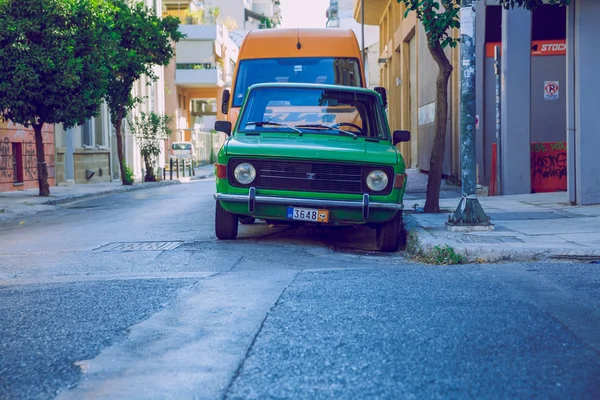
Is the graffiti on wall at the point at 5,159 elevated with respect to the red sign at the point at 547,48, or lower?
lower

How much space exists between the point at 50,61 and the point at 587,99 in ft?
44.5

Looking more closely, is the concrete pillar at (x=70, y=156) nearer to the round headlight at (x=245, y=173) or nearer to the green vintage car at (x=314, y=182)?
the green vintage car at (x=314, y=182)

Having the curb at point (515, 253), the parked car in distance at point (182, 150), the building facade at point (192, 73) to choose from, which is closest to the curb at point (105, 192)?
the parked car in distance at point (182, 150)

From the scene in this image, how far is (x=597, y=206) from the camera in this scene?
12969 mm

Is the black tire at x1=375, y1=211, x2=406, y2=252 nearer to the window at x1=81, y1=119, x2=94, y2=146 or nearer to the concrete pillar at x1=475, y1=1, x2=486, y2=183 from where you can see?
the concrete pillar at x1=475, y1=1, x2=486, y2=183

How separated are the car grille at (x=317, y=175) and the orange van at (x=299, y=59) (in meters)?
4.64

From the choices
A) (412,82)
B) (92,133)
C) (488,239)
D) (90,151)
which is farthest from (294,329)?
(92,133)

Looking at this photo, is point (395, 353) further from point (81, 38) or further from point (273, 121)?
point (81, 38)

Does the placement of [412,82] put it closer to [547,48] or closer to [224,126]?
[547,48]

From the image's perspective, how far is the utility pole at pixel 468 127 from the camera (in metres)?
10.1

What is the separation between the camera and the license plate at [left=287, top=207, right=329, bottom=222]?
905 centimetres

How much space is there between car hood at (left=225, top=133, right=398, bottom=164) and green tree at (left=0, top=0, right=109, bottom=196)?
13255 millimetres

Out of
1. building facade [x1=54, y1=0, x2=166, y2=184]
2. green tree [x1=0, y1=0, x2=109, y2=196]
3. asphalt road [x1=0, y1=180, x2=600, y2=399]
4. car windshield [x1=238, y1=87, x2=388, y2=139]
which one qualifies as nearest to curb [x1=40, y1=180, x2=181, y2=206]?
green tree [x1=0, y1=0, x2=109, y2=196]

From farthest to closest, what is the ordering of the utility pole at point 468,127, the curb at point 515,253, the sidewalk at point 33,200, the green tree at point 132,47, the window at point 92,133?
the window at point 92,133 < the green tree at point 132,47 < the sidewalk at point 33,200 < the utility pole at point 468,127 < the curb at point 515,253
